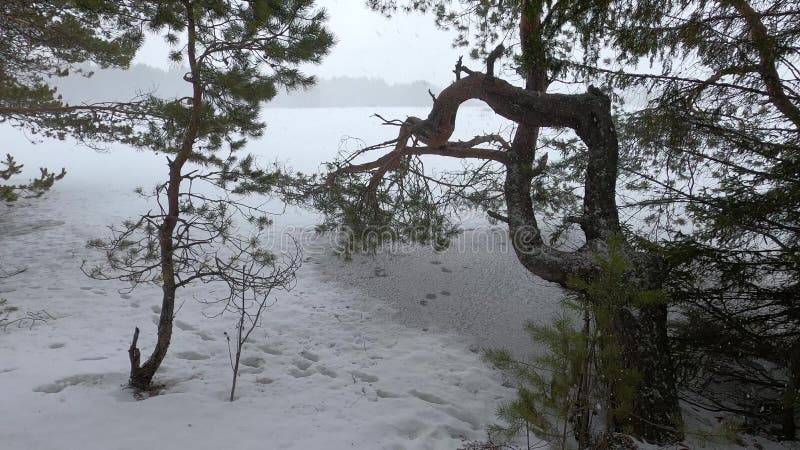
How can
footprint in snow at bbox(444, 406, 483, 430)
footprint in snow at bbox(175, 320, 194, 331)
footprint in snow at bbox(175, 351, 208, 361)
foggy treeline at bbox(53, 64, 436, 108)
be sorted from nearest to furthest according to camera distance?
footprint in snow at bbox(444, 406, 483, 430) < footprint in snow at bbox(175, 351, 208, 361) < footprint in snow at bbox(175, 320, 194, 331) < foggy treeline at bbox(53, 64, 436, 108)

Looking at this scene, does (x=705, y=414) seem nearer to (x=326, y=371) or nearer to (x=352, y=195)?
(x=326, y=371)

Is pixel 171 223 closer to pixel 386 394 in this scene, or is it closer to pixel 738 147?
pixel 386 394

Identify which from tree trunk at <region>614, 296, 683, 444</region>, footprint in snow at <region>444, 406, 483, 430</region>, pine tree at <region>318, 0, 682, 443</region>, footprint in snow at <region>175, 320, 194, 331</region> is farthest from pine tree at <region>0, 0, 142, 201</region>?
tree trunk at <region>614, 296, 683, 444</region>

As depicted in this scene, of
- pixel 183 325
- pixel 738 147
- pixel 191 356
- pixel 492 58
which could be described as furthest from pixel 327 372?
pixel 738 147

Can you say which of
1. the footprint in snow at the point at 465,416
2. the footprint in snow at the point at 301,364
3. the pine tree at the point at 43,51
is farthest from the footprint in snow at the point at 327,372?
the pine tree at the point at 43,51

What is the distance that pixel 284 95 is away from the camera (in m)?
39.1

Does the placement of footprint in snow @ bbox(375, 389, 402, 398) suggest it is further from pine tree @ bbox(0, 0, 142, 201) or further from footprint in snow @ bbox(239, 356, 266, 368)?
pine tree @ bbox(0, 0, 142, 201)

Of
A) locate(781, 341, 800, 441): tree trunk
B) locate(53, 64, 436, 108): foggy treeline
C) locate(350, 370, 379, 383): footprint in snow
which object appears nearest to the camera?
locate(781, 341, 800, 441): tree trunk

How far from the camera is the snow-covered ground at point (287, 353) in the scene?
3.30 meters

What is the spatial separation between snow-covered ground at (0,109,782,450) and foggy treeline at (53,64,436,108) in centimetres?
2915

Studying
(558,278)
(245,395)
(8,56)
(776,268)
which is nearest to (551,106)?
(558,278)

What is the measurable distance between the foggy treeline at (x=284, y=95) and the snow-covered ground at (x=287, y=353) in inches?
1147

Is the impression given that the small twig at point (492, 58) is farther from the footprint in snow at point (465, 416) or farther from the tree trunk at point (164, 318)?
the footprint in snow at point (465, 416)

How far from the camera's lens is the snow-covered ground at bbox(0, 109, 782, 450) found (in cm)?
330
